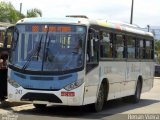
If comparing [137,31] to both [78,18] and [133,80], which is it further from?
[78,18]

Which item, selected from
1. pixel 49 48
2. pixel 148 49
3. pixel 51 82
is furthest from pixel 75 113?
pixel 148 49

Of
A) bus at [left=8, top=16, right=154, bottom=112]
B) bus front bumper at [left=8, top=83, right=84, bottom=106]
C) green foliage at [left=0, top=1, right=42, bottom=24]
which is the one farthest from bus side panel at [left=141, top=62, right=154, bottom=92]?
green foliage at [left=0, top=1, right=42, bottom=24]

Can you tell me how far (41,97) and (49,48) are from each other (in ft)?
4.65

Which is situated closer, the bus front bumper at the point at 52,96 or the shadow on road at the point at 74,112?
the bus front bumper at the point at 52,96

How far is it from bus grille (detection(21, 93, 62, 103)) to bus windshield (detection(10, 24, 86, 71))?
0.73 metres

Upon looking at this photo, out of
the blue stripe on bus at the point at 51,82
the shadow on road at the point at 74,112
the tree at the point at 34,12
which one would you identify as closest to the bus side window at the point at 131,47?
the shadow on road at the point at 74,112

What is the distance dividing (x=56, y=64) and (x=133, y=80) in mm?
6353

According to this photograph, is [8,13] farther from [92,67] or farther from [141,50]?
[92,67]

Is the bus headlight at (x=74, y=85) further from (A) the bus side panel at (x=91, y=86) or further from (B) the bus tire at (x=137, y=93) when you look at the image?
(B) the bus tire at (x=137, y=93)

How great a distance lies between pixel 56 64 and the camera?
48.4 ft

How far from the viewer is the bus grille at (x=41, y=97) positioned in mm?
14562

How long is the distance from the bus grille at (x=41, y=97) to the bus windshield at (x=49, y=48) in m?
0.73

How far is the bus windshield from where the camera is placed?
14.8 meters

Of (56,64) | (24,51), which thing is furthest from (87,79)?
(24,51)
